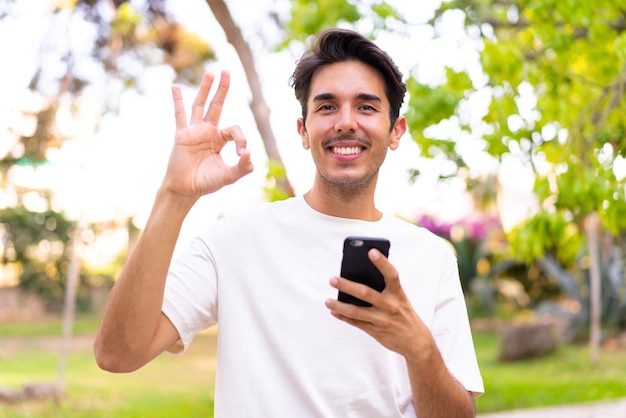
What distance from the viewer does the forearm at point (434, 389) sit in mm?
1546

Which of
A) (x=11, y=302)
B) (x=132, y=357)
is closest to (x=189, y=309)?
(x=132, y=357)

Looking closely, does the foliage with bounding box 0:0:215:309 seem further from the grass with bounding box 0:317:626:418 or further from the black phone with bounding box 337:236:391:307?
the black phone with bounding box 337:236:391:307

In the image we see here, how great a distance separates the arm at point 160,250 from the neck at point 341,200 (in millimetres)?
249

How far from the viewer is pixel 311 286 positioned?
1761mm

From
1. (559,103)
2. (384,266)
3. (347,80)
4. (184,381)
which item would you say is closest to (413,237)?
(347,80)

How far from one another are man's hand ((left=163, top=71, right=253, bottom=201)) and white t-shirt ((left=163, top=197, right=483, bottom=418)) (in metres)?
0.20

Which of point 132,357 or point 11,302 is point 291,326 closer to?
point 132,357

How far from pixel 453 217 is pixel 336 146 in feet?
40.5

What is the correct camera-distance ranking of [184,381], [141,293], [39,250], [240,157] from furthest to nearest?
[39,250], [184,381], [240,157], [141,293]

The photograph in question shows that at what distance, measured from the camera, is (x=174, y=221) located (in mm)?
1567

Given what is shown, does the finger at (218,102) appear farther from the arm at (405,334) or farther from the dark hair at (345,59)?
the arm at (405,334)

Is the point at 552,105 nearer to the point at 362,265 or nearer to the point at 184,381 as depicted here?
the point at 362,265

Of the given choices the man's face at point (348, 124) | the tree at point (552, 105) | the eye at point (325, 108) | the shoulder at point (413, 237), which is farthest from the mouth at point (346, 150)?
the tree at point (552, 105)

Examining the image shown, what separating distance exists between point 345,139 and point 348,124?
0.12ft
